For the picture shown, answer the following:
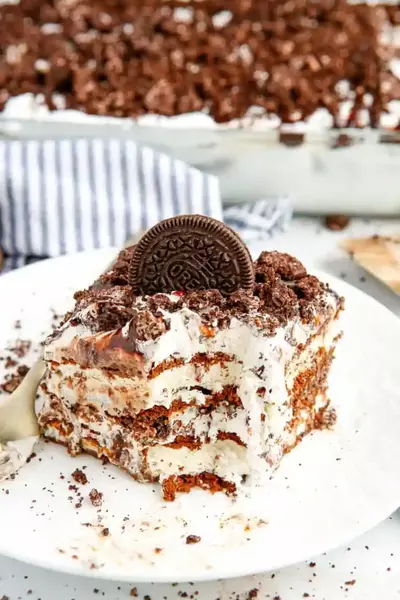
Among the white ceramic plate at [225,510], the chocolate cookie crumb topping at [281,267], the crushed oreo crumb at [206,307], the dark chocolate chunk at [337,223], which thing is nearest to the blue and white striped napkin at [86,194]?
the dark chocolate chunk at [337,223]

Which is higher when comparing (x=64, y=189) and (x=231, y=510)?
(x=64, y=189)

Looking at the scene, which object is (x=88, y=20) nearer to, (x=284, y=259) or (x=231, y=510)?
(x=284, y=259)

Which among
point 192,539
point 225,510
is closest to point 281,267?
point 225,510

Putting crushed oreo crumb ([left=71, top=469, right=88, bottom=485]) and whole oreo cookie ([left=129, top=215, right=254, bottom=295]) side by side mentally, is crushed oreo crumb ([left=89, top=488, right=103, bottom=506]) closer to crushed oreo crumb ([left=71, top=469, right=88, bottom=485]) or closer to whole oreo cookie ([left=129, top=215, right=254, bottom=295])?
crushed oreo crumb ([left=71, top=469, right=88, bottom=485])

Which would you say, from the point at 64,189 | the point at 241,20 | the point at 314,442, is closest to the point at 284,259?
the point at 314,442

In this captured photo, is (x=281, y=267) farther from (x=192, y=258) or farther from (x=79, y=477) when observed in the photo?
(x=79, y=477)

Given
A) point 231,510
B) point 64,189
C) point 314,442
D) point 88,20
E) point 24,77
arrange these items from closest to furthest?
point 231,510, point 314,442, point 64,189, point 24,77, point 88,20

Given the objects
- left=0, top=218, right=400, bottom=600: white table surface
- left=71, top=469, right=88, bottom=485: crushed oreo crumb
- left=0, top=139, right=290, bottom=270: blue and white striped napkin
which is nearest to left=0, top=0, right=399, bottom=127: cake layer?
left=0, top=139, right=290, bottom=270: blue and white striped napkin
